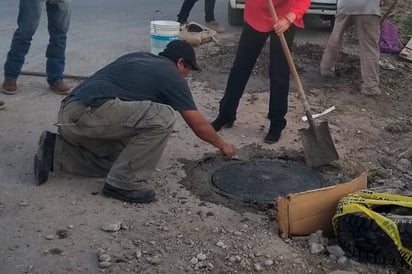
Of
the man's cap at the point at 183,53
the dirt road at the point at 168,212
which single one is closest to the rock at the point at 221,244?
the dirt road at the point at 168,212

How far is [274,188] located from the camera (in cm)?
529

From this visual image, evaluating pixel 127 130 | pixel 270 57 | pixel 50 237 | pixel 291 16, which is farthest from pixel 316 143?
pixel 50 237

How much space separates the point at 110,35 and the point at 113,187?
17.9ft

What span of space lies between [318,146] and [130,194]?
1.69m

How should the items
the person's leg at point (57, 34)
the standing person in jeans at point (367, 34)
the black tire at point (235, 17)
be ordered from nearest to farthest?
the person's leg at point (57, 34)
the standing person in jeans at point (367, 34)
the black tire at point (235, 17)

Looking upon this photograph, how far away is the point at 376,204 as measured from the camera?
4375mm

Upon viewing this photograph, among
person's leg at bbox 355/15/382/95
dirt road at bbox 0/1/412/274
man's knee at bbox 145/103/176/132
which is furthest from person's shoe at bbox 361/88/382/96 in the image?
man's knee at bbox 145/103/176/132

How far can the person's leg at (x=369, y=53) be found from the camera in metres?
7.72

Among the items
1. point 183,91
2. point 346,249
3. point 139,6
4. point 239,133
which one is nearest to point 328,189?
point 346,249

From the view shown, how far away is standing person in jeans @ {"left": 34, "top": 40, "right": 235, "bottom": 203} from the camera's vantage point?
487 cm

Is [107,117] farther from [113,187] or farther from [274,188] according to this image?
[274,188]

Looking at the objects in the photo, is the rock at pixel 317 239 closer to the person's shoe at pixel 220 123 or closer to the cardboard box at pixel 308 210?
the cardboard box at pixel 308 210

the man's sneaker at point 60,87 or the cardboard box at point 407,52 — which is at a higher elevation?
the man's sneaker at point 60,87

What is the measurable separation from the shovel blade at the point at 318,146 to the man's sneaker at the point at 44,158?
1.94 m
